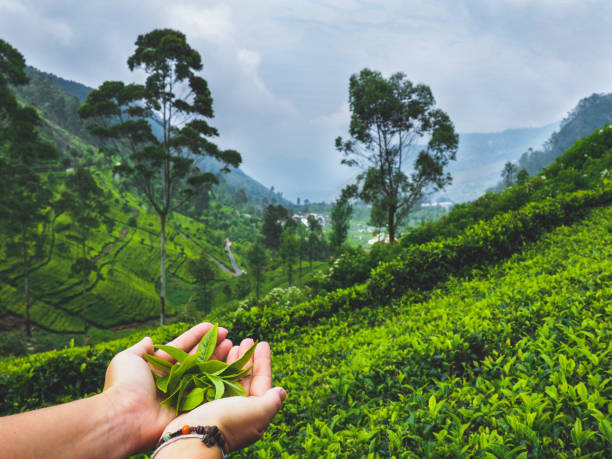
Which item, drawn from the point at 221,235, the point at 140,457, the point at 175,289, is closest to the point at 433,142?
the point at 140,457

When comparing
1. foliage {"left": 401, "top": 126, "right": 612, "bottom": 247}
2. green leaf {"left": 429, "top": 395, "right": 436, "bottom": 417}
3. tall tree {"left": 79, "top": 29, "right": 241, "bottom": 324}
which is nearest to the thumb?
green leaf {"left": 429, "top": 395, "right": 436, "bottom": 417}

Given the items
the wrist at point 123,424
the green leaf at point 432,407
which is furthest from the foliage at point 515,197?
the wrist at point 123,424

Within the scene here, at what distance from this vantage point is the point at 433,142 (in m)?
14.3

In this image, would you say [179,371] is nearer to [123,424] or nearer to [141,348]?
[123,424]

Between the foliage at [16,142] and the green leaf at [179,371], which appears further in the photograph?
the foliage at [16,142]

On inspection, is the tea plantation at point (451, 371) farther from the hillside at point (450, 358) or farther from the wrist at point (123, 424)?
the wrist at point (123, 424)

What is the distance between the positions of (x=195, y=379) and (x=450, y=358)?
2264 millimetres

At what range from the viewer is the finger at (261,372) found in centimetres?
207

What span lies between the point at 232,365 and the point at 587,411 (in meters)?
2.23

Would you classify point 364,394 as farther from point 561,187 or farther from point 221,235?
point 221,235

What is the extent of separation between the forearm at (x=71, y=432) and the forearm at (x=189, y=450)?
16.4 inches

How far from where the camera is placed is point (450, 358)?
2.67 metres

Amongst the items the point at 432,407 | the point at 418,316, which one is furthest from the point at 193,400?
the point at 418,316

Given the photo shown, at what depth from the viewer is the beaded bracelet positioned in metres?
1.51
